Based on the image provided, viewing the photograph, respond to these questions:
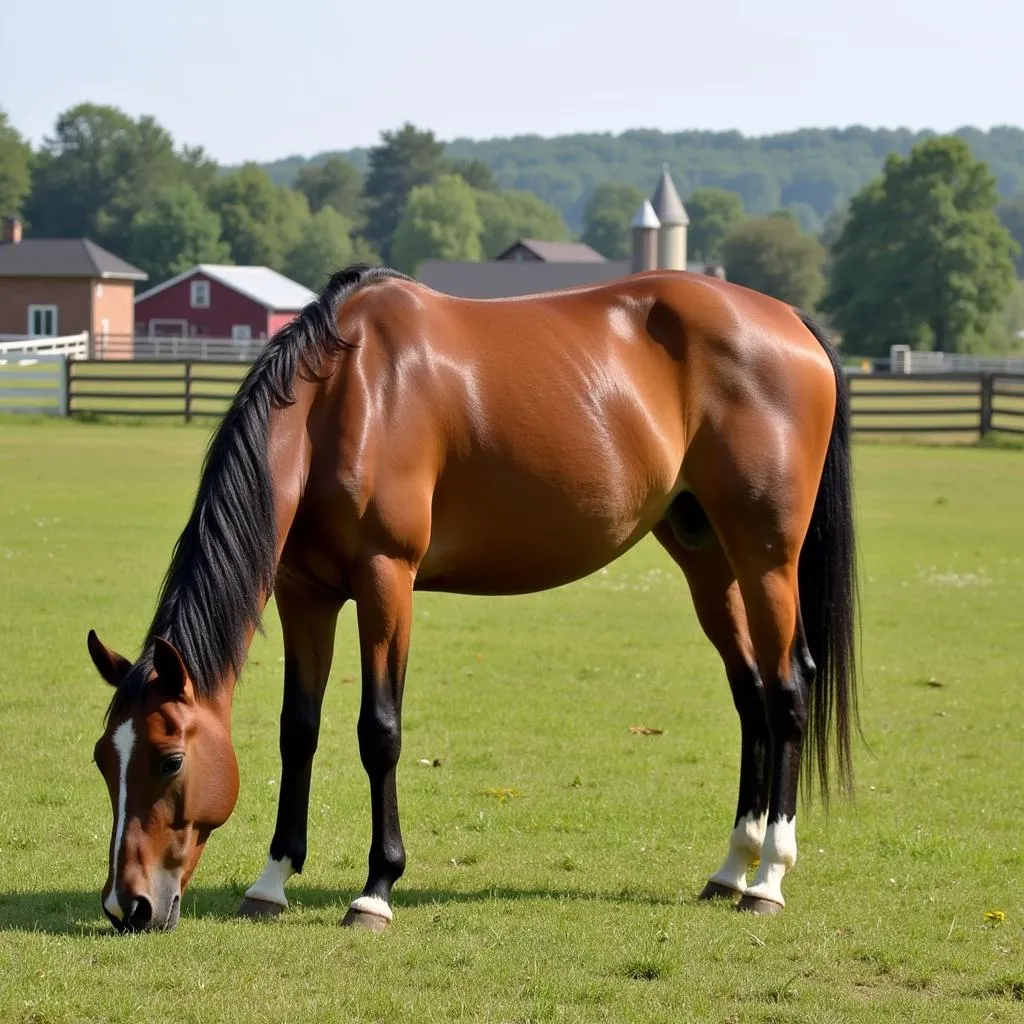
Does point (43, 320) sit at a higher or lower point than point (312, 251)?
lower

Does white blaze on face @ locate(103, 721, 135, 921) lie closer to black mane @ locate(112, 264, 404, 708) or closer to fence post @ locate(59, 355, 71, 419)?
black mane @ locate(112, 264, 404, 708)

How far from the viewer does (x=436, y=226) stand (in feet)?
420

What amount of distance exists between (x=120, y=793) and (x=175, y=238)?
10788cm

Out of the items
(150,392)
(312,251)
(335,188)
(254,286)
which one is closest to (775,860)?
(150,392)

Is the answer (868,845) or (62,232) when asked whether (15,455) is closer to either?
(868,845)

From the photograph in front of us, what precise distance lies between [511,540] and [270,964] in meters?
1.78

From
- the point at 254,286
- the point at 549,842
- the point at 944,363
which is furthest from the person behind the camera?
the point at 254,286

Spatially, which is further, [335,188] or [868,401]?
[335,188]

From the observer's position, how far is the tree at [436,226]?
422 ft

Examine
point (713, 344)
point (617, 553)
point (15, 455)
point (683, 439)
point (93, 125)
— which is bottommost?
point (15, 455)

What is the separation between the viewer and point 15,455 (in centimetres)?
2494

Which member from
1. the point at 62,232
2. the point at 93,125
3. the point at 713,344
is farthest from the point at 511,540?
the point at 93,125

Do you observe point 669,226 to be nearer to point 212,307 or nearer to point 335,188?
point 212,307

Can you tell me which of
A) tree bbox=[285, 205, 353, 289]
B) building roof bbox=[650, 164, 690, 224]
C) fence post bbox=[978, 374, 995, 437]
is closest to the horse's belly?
fence post bbox=[978, 374, 995, 437]
